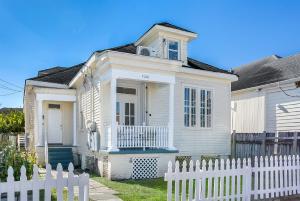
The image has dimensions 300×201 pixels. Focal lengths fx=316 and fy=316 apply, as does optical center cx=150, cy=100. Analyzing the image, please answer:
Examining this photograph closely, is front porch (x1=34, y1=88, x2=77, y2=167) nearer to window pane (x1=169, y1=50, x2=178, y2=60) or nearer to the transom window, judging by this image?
window pane (x1=169, y1=50, x2=178, y2=60)

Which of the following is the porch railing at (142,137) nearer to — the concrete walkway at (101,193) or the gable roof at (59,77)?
the concrete walkway at (101,193)

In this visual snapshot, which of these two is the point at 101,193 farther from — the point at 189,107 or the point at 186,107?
the point at 189,107

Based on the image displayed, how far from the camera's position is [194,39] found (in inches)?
612

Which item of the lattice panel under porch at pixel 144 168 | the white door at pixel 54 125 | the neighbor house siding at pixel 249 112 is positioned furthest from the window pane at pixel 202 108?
the white door at pixel 54 125

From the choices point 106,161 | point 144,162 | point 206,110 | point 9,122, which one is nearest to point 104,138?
point 106,161

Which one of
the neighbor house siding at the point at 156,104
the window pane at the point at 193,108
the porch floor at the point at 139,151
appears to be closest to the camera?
the porch floor at the point at 139,151

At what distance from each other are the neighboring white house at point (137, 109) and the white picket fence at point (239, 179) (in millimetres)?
4317

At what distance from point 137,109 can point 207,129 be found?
3589 millimetres

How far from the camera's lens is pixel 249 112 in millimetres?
18547

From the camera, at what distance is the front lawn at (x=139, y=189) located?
7.98 metres

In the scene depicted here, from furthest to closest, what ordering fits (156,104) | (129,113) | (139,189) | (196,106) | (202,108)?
(202,108), (196,106), (156,104), (129,113), (139,189)

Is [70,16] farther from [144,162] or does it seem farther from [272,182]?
[272,182]

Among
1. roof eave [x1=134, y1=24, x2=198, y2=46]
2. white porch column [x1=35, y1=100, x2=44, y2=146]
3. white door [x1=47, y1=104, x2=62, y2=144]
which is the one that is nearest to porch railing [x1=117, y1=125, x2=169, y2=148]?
roof eave [x1=134, y1=24, x2=198, y2=46]

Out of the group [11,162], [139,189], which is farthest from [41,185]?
[139,189]
